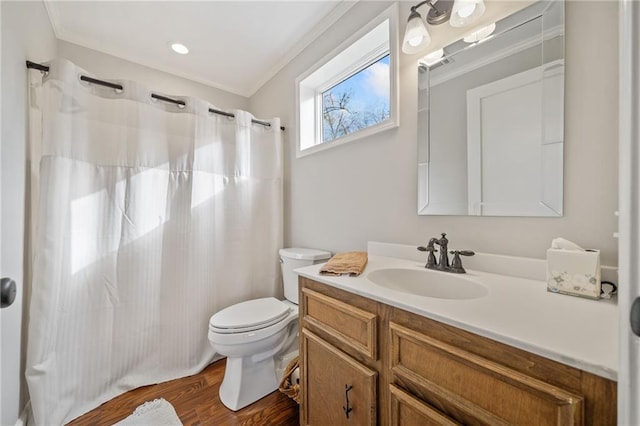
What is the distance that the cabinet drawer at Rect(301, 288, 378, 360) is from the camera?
33.7 inches

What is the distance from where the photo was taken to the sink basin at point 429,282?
99 centimetres

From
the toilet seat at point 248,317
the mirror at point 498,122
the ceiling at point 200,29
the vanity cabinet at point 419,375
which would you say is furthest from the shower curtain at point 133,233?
the mirror at point 498,122

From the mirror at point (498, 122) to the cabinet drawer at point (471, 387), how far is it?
0.67m

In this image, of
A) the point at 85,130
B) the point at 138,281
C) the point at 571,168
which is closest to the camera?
the point at 571,168

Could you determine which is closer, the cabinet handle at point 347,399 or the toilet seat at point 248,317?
the cabinet handle at point 347,399

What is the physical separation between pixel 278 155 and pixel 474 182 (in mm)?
1500

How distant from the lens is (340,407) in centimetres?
96

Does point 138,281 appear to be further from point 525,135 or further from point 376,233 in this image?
point 525,135

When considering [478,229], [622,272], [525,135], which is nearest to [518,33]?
[525,135]

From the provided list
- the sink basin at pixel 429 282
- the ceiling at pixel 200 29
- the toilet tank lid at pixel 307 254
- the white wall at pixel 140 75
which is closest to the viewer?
the sink basin at pixel 429 282

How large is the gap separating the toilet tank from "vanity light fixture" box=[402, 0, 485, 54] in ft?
4.24

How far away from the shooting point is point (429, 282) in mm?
1096

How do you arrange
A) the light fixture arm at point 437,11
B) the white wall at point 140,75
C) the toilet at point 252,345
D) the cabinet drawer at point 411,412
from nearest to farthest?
the cabinet drawer at point 411,412, the light fixture arm at point 437,11, the toilet at point 252,345, the white wall at point 140,75

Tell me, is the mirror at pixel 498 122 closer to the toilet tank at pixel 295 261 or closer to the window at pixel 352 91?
the window at pixel 352 91
